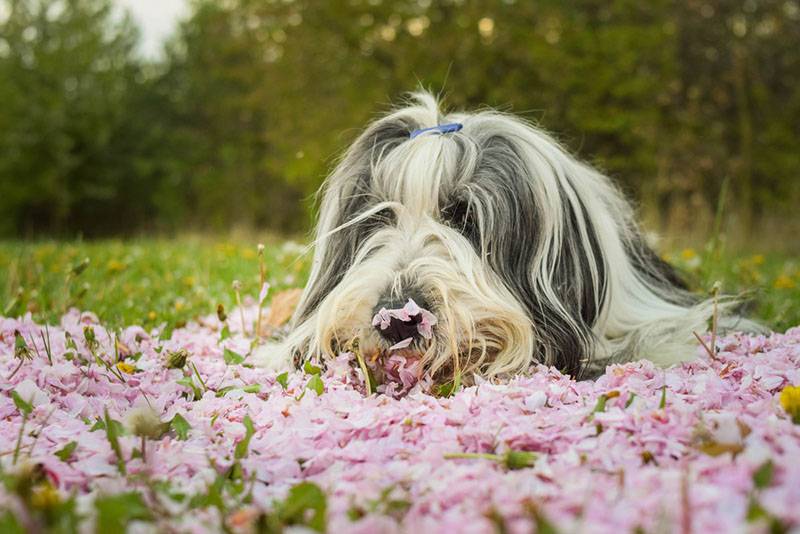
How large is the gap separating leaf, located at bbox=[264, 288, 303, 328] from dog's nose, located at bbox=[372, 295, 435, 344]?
1.55 metres

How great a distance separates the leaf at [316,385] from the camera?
2658 mm

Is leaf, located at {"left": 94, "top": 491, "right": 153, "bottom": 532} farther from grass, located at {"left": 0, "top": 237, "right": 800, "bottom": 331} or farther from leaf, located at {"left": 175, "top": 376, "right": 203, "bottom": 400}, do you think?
grass, located at {"left": 0, "top": 237, "right": 800, "bottom": 331}

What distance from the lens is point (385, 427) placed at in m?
2.15

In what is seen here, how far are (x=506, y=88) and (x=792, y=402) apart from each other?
49.3ft

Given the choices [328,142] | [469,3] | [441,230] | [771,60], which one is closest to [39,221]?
[328,142]

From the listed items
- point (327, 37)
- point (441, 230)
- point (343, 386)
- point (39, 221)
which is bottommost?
point (39, 221)

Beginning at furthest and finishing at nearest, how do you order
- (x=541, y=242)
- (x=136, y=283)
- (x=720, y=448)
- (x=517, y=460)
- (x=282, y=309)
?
1. (x=136, y=283)
2. (x=282, y=309)
3. (x=541, y=242)
4. (x=517, y=460)
5. (x=720, y=448)

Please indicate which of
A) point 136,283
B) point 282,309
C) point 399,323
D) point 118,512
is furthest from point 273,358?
point 136,283

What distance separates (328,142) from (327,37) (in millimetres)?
2340

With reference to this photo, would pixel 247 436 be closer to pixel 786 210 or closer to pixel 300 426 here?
pixel 300 426

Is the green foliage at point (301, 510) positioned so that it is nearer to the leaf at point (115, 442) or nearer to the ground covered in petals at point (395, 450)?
the ground covered in petals at point (395, 450)

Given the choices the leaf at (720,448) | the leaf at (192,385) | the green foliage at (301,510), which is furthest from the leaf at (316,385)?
the leaf at (720,448)

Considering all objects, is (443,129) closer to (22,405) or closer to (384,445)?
(384,445)

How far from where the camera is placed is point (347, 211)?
11.0ft
